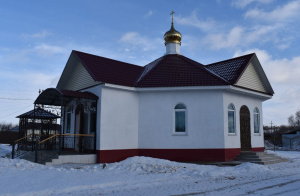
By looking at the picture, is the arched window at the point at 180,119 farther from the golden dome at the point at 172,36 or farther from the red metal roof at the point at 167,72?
the golden dome at the point at 172,36

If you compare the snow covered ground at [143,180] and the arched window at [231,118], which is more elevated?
the arched window at [231,118]

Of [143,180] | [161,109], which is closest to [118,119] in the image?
[161,109]

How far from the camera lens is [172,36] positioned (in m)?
16.5

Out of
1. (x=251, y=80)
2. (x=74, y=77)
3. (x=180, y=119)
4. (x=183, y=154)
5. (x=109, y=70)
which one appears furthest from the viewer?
(x=74, y=77)

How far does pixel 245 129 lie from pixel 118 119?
674cm

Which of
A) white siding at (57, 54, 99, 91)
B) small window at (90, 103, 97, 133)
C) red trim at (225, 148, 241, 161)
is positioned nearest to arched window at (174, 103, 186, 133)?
red trim at (225, 148, 241, 161)

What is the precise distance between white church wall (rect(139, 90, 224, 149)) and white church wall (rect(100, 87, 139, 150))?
14.9 inches

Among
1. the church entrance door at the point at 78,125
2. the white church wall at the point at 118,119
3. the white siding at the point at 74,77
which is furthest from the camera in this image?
the white siding at the point at 74,77

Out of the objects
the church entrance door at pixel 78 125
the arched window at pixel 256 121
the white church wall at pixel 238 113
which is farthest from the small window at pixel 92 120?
the arched window at pixel 256 121

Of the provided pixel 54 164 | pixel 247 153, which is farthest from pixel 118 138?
pixel 247 153

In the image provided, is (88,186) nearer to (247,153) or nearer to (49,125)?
(247,153)

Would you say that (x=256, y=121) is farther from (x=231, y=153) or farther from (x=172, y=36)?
(x=172, y=36)

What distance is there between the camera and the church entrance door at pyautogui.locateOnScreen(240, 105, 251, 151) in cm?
1363

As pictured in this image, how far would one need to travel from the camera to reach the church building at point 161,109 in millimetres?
11805
